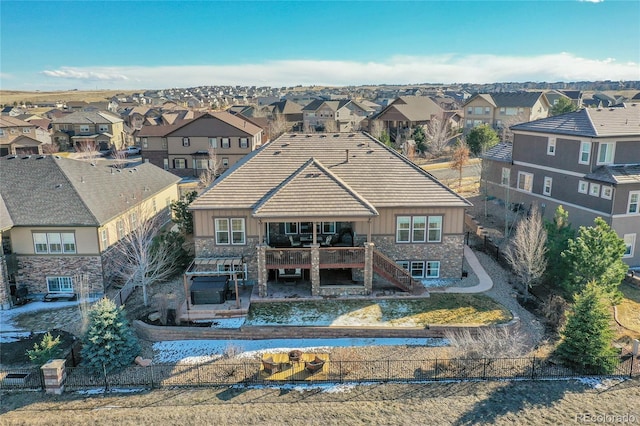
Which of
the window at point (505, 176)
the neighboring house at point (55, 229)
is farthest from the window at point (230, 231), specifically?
the window at point (505, 176)

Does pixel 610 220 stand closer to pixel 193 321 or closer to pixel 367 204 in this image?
pixel 367 204

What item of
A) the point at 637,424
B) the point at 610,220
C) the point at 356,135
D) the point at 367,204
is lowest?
the point at 637,424

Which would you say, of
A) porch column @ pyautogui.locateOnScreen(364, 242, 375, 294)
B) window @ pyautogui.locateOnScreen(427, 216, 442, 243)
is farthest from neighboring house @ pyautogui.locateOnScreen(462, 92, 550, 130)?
porch column @ pyautogui.locateOnScreen(364, 242, 375, 294)

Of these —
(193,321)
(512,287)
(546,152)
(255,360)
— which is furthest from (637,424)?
(546,152)

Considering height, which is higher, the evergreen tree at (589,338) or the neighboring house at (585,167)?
the neighboring house at (585,167)

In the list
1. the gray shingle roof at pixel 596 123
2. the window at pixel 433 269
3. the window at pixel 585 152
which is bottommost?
the window at pixel 433 269

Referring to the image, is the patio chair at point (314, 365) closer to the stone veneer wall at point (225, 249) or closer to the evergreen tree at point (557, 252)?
the stone veneer wall at point (225, 249)

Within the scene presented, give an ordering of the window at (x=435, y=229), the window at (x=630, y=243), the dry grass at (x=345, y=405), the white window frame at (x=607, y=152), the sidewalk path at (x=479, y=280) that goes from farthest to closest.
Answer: the white window frame at (x=607, y=152) → the window at (x=630, y=243) → the window at (x=435, y=229) → the sidewalk path at (x=479, y=280) → the dry grass at (x=345, y=405)
